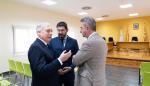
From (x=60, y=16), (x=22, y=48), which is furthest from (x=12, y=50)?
(x=60, y=16)

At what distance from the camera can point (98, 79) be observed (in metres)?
1.74

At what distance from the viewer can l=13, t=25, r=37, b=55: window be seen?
6496 millimetres

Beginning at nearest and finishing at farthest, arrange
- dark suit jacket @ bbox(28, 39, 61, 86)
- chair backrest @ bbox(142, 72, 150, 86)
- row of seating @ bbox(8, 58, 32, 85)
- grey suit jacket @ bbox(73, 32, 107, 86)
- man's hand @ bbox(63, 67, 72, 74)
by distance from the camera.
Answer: dark suit jacket @ bbox(28, 39, 61, 86)
grey suit jacket @ bbox(73, 32, 107, 86)
man's hand @ bbox(63, 67, 72, 74)
chair backrest @ bbox(142, 72, 150, 86)
row of seating @ bbox(8, 58, 32, 85)

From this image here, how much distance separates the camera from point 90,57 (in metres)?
1.69

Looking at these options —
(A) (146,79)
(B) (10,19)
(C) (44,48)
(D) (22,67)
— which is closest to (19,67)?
(D) (22,67)

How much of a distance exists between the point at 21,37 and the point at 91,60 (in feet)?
18.8

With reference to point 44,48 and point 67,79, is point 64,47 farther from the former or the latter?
point 44,48

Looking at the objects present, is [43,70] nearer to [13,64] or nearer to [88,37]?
[88,37]

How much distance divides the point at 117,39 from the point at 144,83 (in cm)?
993

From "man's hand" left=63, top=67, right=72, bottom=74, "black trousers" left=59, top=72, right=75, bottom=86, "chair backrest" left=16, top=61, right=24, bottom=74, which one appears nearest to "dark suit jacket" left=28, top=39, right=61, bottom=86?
"man's hand" left=63, top=67, right=72, bottom=74

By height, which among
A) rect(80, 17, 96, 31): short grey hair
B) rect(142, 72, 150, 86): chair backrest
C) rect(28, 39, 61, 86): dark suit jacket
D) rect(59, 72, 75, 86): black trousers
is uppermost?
rect(80, 17, 96, 31): short grey hair

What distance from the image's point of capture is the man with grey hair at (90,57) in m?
1.68

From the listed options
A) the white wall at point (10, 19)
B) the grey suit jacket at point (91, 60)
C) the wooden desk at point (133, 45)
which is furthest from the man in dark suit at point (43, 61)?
the wooden desk at point (133, 45)

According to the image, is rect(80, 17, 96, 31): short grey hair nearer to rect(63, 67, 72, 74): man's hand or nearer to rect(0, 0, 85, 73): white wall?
rect(63, 67, 72, 74): man's hand
